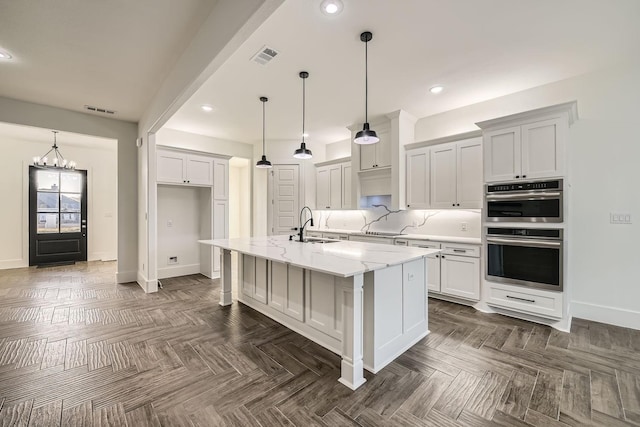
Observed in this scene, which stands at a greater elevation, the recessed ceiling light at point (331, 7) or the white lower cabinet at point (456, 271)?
the recessed ceiling light at point (331, 7)

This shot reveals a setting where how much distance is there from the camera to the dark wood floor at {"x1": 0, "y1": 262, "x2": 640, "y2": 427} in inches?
67.9

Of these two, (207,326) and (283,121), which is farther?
(283,121)

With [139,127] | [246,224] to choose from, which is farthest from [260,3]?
[246,224]

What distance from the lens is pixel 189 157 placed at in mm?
5031

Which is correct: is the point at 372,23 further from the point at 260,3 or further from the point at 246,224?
the point at 246,224

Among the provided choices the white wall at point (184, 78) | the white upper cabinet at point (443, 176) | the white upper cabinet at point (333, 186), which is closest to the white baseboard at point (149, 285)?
the white wall at point (184, 78)

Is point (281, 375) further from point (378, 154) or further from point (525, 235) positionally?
point (378, 154)

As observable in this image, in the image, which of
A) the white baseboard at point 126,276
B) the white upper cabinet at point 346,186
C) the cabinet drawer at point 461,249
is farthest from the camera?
the white upper cabinet at point 346,186

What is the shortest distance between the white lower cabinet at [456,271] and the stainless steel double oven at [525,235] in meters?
0.20

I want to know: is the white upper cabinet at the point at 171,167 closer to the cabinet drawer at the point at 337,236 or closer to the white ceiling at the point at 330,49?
the white ceiling at the point at 330,49

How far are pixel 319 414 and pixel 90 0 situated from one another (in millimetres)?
3461

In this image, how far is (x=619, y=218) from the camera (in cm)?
305

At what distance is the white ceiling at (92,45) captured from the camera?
2.26 metres

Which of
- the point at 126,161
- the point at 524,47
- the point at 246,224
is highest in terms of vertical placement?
the point at 524,47
